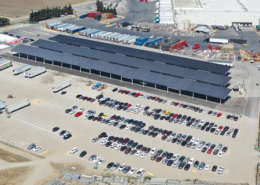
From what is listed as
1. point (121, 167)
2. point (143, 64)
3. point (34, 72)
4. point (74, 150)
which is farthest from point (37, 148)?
point (143, 64)

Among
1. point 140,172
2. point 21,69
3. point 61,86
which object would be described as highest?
point 21,69

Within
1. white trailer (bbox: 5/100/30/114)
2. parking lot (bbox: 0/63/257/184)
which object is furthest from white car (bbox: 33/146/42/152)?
white trailer (bbox: 5/100/30/114)

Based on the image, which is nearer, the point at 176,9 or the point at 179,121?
the point at 179,121

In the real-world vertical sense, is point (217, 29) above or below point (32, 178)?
above

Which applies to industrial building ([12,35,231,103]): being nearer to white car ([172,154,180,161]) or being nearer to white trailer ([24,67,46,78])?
white trailer ([24,67,46,78])

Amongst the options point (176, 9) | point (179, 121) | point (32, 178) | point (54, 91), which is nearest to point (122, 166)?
point (32, 178)

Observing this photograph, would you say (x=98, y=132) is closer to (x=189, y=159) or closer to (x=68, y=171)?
(x=68, y=171)

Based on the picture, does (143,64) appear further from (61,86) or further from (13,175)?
(13,175)
